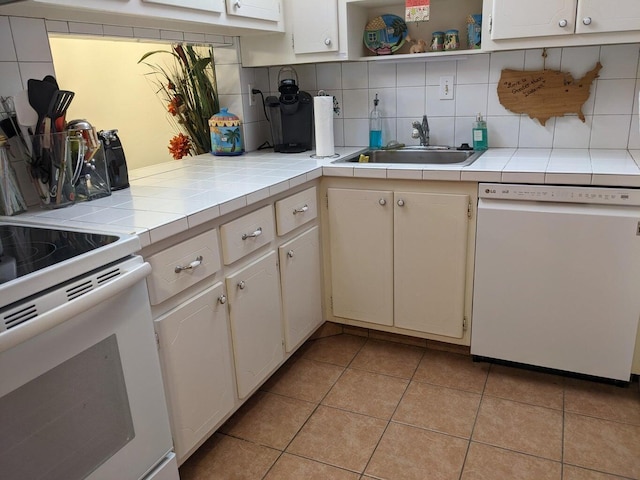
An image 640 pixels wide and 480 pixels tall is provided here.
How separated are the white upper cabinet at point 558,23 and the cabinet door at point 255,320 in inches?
50.0

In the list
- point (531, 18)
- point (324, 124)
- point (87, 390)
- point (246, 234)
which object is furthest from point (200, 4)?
point (87, 390)

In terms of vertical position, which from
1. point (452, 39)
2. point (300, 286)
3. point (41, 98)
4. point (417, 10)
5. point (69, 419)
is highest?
point (417, 10)

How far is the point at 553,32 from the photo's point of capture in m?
1.96

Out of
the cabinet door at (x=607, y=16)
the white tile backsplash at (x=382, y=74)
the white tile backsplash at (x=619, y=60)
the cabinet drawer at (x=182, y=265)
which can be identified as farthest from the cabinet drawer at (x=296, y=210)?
the white tile backsplash at (x=619, y=60)

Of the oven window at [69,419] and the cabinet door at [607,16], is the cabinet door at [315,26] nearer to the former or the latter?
the cabinet door at [607,16]

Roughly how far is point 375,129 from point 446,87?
0.40m

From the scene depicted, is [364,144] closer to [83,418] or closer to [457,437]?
[457,437]

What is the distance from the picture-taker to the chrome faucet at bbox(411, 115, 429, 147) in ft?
8.21

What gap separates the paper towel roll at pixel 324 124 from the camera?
239cm

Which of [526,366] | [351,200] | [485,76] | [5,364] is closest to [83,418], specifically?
[5,364]

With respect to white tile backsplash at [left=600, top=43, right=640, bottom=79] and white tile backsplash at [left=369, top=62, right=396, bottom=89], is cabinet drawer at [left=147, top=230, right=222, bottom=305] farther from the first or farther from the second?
white tile backsplash at [left=600, top=43, right=640, bottom=79]

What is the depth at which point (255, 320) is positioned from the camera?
74.6 inches

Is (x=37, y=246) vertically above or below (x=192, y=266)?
above

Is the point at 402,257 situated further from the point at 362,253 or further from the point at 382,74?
the point at 382,74
